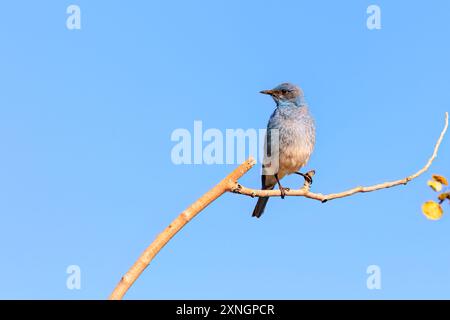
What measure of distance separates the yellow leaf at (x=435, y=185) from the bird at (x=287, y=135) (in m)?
5.72

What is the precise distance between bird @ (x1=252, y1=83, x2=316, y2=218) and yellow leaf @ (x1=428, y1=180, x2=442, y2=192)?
5724 mm

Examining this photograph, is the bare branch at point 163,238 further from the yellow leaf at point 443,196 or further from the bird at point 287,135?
the bird at point 287,135

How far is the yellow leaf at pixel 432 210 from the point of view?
156 inches

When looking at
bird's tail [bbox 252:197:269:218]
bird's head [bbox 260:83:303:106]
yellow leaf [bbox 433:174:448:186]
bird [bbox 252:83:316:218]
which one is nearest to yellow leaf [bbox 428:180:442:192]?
yellow leaf [bbox 433:174:448:186]

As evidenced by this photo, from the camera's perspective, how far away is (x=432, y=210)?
159 inches

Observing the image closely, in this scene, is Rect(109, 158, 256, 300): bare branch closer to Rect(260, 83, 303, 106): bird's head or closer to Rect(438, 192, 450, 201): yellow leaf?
Rect(438, 192, 450, 201): yellow leaf

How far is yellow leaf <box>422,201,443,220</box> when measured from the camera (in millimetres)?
3961

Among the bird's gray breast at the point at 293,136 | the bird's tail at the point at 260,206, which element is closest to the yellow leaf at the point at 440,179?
the bird's gray breast at the point at 293,136
